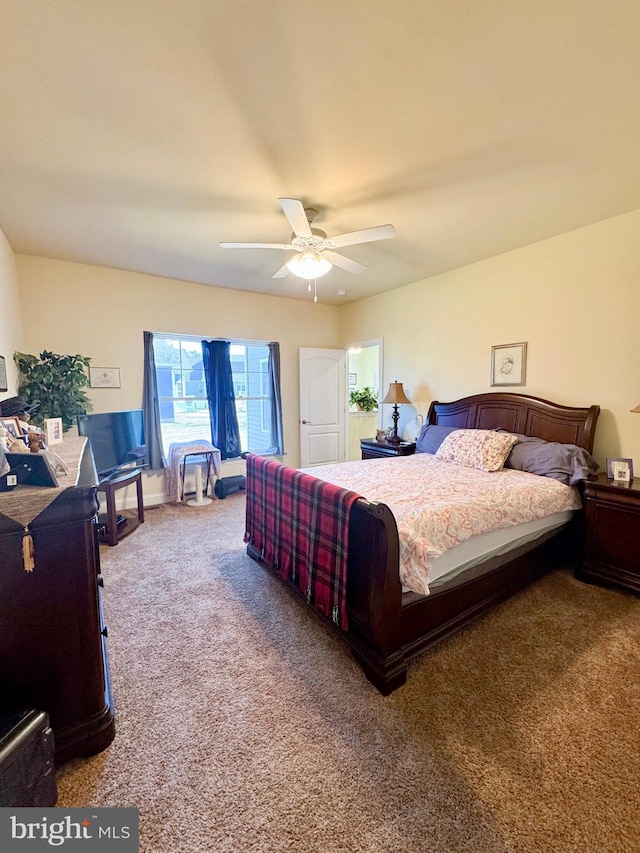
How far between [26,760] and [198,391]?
4.03 metres

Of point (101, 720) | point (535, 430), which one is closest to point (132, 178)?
point (101, 720)

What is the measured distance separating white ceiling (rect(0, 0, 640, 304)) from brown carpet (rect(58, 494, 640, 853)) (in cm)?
272

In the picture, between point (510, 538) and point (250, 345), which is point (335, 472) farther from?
point (250, 345)

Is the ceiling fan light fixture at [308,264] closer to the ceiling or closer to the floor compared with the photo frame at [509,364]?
closer to the ceiling

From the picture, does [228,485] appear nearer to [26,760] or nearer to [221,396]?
[221,396]

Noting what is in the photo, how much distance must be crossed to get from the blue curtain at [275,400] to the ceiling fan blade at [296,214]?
2.77 m

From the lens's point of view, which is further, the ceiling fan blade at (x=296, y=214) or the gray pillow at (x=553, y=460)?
the gray pillow at (x=553, y=460)

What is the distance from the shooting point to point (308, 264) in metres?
2.58

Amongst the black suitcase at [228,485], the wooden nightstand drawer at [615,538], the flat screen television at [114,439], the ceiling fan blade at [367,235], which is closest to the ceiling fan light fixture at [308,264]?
the ceiling fan blade at [367,235]

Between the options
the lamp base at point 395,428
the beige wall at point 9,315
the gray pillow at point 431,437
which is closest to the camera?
the beige wall at point 9,315

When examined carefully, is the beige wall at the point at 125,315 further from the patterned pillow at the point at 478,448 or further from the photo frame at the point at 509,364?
the photo frame at the point at 509,364

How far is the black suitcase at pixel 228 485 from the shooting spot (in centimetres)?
452

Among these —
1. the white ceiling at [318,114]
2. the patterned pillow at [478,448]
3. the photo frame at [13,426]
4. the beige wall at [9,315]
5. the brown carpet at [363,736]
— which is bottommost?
the brown carpet at [363,736]

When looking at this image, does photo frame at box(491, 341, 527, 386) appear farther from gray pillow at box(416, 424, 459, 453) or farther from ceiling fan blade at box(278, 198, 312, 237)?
ceiling fan blade at box(278, 198, 312, 237)
